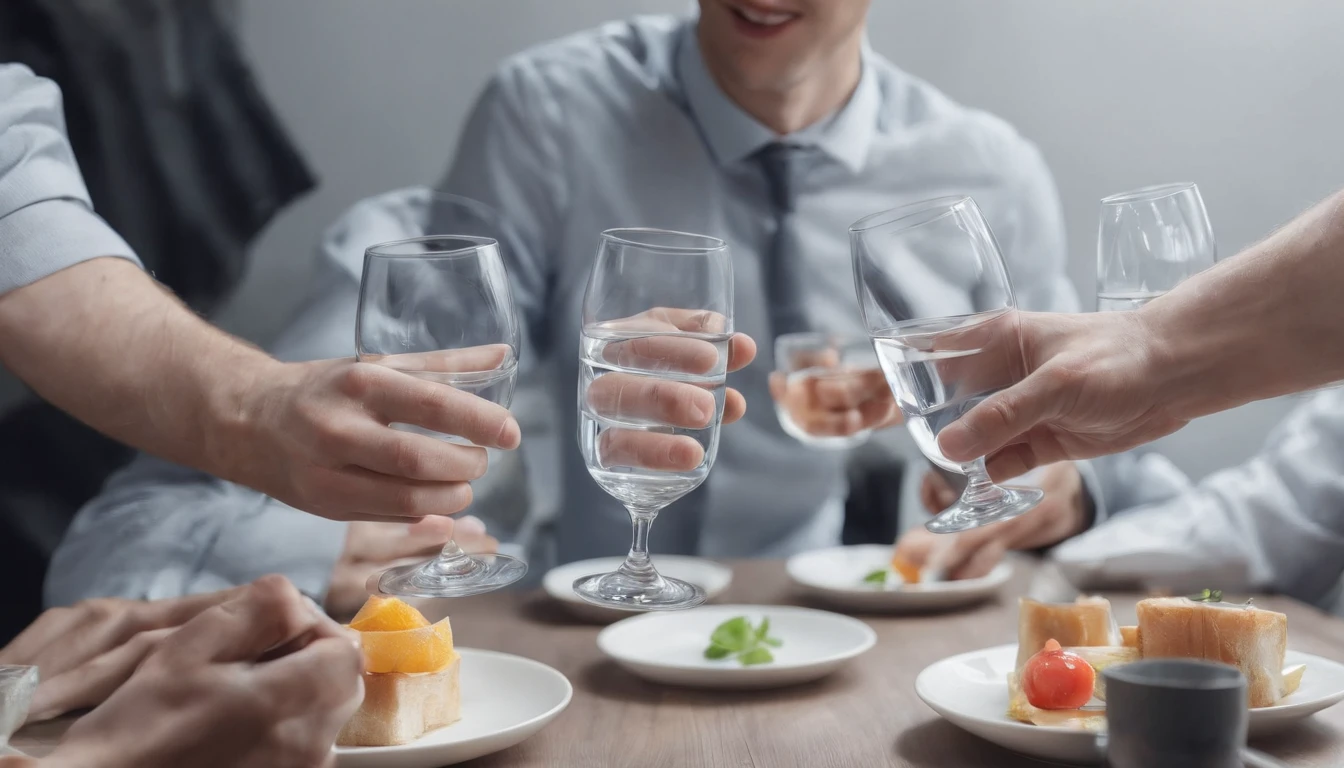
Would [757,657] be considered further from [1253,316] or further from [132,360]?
[132,360]

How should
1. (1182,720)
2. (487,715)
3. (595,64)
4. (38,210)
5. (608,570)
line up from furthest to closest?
(595,64), (608,570), (38,210), (487,715), (1182,720)

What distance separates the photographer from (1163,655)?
1.00 meters

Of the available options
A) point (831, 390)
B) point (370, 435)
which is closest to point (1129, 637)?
point (831, 390)

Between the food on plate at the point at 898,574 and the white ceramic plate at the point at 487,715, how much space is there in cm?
61

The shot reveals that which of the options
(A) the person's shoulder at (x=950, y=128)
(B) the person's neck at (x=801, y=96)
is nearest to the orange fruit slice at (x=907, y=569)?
(B) the person's neck at (x=801, y=96)

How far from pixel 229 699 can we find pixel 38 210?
0.84 meters

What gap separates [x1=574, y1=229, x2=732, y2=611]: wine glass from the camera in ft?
2.72

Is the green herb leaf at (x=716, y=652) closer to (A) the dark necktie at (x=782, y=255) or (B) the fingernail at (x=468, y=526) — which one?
(B) the fingernail at (x=468, y=526)

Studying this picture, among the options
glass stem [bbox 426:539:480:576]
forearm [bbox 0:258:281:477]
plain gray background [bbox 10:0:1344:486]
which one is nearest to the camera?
glass stem [bbox 426:539:480:576]

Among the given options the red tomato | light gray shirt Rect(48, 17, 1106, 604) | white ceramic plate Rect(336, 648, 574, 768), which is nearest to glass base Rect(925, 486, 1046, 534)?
the red tomato

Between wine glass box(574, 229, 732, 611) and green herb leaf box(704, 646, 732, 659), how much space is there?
374mm

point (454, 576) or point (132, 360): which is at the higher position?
point (132, 360)

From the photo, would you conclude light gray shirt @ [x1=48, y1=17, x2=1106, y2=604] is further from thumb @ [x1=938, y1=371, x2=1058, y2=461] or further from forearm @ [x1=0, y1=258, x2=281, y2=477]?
thumb @ [x1=938, y1=371, x2=1058, y2=461]

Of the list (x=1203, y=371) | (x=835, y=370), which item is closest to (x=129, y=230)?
(x=835, y=370)
